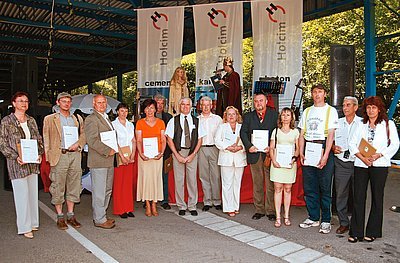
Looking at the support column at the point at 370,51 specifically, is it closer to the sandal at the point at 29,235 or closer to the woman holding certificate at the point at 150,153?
the woman holding certificate at the point at 150,153

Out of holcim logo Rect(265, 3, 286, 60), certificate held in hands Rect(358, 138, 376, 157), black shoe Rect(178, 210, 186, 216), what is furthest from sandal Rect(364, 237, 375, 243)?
Result: holcim logo Rect(265, 3, 286, 60)

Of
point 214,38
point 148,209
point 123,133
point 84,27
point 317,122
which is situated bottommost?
point 148,209

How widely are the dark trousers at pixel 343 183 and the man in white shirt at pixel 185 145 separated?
1.83 metres

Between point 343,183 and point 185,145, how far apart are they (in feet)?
6.73

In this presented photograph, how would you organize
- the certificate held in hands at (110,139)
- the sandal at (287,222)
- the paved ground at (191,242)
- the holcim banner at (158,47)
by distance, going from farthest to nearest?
the holcim banner at (158,47) → the sandal at (287,222) → the certificate held in hands at (110,139) → the paved ground at (191,242)

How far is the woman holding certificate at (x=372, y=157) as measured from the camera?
4078 mm

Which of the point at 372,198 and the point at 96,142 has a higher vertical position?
the point at 96,142

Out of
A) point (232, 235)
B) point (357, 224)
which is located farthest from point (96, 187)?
point (357, 224)

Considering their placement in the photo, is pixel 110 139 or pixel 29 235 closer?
pixel 29 235

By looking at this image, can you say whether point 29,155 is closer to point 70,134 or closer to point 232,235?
point 70,134

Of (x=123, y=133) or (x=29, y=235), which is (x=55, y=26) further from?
(x=29, y=235)

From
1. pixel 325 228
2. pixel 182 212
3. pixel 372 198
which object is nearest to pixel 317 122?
pixel 372 198

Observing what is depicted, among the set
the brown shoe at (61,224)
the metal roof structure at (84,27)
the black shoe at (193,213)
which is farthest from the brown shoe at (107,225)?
the metal roof structure at (84,27)

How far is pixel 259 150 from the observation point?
16.6ft
